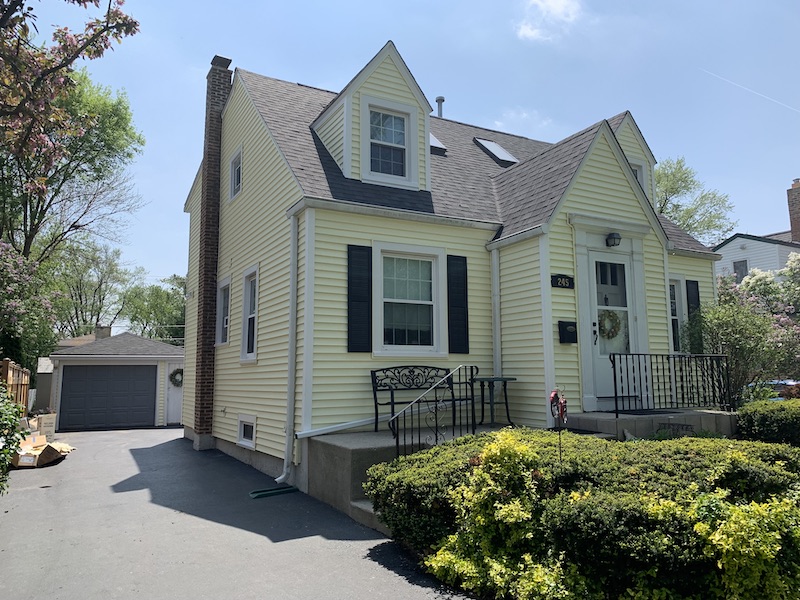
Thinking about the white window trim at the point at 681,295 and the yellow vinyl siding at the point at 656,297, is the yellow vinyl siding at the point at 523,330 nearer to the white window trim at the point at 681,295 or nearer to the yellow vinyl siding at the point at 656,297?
the yellow vinyl siding at the point at 656,297

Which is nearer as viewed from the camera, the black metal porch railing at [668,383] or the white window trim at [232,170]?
the black metal porch railing at [668,383]

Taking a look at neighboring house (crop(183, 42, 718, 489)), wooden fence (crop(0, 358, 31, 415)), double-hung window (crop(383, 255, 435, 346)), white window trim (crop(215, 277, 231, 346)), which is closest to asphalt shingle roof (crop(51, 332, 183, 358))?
wooden fence (crop(0, 358, 31, 415))

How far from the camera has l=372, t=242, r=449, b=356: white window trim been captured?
8516 mm

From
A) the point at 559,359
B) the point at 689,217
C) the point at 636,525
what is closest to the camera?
the point at 636,525

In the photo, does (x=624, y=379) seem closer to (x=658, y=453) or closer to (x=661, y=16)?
(x=658, y=453)

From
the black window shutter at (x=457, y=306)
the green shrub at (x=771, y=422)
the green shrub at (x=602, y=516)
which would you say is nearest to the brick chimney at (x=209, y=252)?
the black window shutter at (x=457, y=306)

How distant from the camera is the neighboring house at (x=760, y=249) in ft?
84.0

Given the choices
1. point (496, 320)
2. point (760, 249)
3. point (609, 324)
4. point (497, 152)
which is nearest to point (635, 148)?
point (497, 152)

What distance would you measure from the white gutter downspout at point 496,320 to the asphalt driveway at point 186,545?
3685mm

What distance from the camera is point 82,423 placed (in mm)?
19297

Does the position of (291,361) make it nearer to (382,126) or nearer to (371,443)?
(371,443)

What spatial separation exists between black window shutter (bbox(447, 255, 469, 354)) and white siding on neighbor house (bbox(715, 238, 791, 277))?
73.0 feet

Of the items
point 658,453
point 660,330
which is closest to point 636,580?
point 658,453

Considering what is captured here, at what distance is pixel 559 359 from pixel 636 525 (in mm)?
4584
